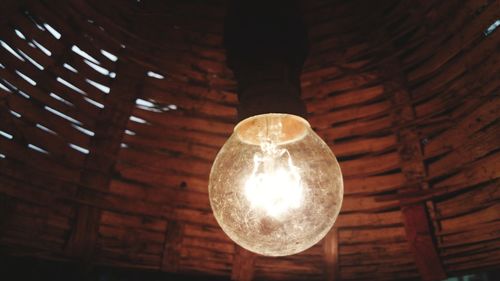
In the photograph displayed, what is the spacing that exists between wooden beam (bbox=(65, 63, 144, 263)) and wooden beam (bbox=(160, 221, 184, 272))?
0.38 metres

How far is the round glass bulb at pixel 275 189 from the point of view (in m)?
1.38

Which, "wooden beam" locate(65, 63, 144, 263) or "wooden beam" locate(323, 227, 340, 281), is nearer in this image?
"wooden beam" locate(65, 63, 144, 263)

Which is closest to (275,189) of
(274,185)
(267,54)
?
(274,185)

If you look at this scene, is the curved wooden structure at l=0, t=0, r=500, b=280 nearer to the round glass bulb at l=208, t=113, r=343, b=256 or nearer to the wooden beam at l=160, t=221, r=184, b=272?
the wooden beam at l=160, t=221, r=184, b=272

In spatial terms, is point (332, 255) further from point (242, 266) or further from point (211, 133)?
point (211, 133)

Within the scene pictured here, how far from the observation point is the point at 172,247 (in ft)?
7.46

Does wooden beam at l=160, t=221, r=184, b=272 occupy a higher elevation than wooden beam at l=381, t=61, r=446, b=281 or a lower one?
lower

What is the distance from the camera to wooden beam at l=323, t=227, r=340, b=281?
2.25 m

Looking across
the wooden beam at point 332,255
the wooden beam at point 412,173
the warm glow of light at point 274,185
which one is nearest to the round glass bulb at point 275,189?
the warm glow of light at point 274,185

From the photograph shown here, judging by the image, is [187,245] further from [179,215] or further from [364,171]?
[364,171]

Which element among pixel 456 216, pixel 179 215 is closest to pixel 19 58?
pixel 179 215

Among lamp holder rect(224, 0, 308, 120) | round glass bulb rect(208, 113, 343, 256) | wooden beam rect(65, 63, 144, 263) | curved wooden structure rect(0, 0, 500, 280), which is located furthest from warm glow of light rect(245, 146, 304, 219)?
wooden beam rect(65, 63, 144, 263)

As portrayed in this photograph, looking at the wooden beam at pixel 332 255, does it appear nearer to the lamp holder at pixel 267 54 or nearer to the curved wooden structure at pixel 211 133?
the curved wooden structure at pixel 211 133

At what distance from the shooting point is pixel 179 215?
2312 mm
